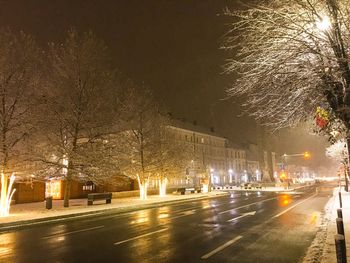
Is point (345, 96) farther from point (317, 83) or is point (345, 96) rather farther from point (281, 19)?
point (281, 19)

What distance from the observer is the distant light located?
325 inches

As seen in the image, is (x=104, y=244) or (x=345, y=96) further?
(x=104, y=244)

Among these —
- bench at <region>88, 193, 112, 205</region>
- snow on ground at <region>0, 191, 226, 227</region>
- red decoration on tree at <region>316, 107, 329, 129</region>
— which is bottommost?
snow on ground at <region>0, 191, 226, 227</region>

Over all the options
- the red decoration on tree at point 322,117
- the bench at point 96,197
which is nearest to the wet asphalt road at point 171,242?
the red decoration on tree at point 322,117

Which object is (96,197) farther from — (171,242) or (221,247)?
(221,247)

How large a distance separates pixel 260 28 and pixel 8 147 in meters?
18.7

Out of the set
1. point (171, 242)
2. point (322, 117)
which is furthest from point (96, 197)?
point (322, 117)

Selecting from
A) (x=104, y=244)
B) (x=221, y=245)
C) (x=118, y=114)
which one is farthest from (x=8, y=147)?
(x=221, y=245)

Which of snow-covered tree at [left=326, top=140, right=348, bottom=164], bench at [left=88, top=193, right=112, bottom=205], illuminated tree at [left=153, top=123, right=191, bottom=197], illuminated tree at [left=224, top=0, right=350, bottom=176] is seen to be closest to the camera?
illuminated tree at [left=224, top=0, right=350, bottom=176]

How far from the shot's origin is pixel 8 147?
22141 mm

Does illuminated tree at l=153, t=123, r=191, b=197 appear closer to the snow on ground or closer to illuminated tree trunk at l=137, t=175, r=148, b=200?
illuminated tree trunk at l=137, t=175, r=148, b=200

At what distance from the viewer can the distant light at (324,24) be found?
27.1ft

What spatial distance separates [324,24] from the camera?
8273mm

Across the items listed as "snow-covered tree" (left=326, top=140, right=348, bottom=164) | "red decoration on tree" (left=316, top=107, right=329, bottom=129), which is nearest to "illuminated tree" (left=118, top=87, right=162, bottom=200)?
"snow-covered tree" (left=326, top=140, right=348, bottom=164)
